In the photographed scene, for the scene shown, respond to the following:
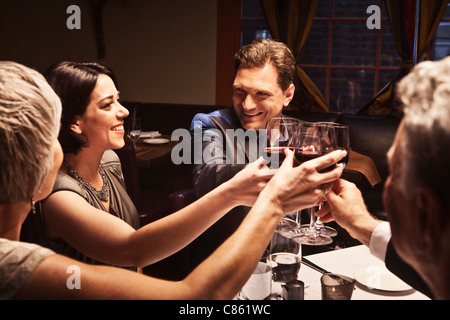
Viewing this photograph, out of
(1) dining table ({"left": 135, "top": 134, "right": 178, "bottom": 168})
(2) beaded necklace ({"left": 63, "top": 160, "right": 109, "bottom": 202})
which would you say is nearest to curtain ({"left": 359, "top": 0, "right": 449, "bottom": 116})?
(1) dining table ({"left": 135, "top": 134, "right": 178, "bottom": 168})

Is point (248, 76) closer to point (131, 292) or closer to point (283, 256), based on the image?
point (283, 256)

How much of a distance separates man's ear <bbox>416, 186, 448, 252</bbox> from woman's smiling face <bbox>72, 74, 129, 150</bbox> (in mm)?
1294

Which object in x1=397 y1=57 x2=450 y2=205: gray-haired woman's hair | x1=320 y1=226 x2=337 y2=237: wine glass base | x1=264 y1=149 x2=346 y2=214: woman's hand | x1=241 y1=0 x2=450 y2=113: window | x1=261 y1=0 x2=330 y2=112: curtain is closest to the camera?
x1=397 y1=57 x2=450 y2=205: gray-haired woman's hair

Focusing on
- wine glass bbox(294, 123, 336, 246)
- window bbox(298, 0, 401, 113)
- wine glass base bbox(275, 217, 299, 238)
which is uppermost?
window bbox(298, 0, 401, 113)

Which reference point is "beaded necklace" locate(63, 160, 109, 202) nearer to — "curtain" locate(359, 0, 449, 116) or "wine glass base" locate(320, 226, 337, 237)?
"wine glass base" locate(320, 226, 337, 237)

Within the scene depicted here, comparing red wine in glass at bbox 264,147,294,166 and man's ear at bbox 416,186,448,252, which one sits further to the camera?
red wine in glass at bbox 264,147,294,166

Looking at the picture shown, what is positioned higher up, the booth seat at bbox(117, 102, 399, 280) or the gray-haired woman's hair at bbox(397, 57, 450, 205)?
the gray-haired woman's hair at bbox(397, 57, 450, 205)

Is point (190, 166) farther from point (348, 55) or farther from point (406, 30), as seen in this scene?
point (348, 55)

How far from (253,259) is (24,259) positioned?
464 millimetres

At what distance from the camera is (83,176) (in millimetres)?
1719

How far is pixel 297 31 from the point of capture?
474 cm

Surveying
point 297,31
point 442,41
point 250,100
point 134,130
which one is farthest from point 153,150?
point 442,41

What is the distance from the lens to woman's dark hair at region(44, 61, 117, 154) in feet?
5.36

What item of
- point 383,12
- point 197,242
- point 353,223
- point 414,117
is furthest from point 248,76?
point 383,12
